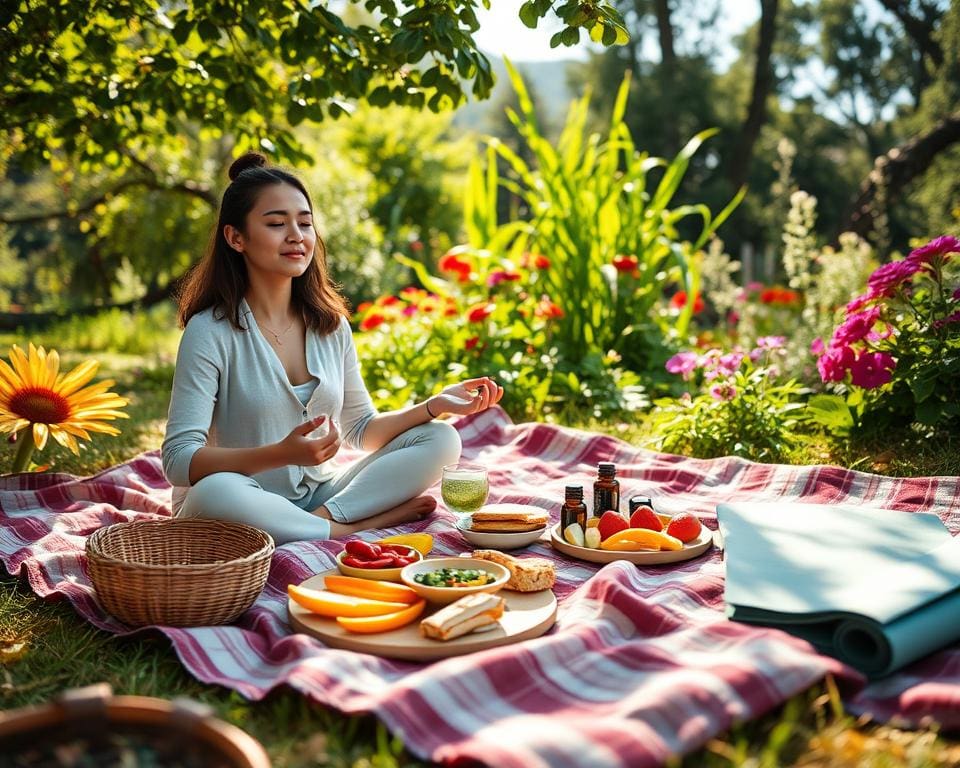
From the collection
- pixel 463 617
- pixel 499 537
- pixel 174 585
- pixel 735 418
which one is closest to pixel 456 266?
pixel 735 418

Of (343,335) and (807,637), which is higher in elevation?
(343,335)

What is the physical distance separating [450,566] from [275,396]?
3.07ft

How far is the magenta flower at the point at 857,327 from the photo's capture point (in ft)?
11.3

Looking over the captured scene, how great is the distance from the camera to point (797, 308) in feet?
23.0

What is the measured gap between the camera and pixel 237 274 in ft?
9.66

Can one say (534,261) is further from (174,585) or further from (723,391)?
(174,585)

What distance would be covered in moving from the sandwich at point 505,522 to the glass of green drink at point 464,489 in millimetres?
174

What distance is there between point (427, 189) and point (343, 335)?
1399 cm

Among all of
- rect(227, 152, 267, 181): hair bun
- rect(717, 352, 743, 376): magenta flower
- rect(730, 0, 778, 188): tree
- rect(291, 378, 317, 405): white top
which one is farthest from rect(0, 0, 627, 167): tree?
rect(730, 0, 778, 188): tree

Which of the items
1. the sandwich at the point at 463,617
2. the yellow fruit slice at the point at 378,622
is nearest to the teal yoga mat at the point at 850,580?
the sandwich at the point at 463,617

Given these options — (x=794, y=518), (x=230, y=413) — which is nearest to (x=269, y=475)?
(x=230, y=413)

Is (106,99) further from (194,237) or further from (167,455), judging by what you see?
(194,237)

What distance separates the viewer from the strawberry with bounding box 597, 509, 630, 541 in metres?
2.68

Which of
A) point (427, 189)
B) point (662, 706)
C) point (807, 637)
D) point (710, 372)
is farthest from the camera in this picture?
point (427, 189)
